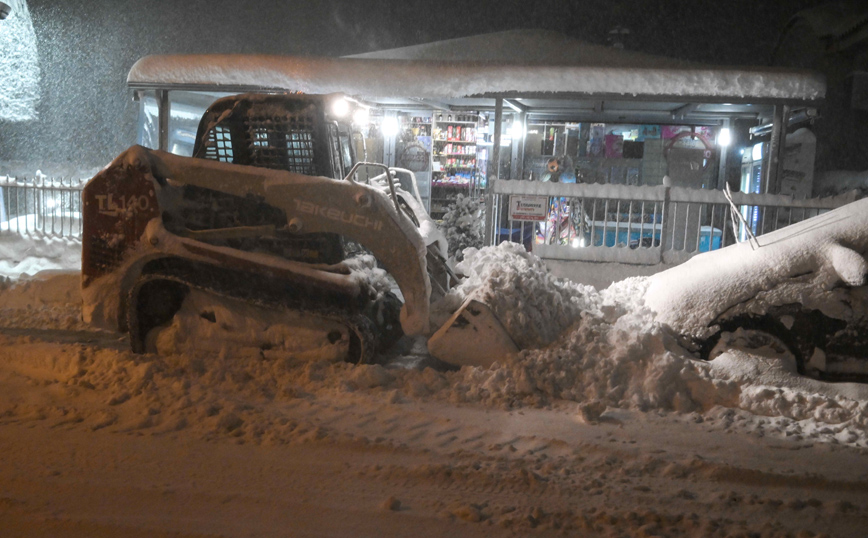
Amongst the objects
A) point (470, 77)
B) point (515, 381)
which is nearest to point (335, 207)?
point (515, 381)

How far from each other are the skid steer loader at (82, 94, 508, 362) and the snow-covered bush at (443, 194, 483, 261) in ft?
22.4

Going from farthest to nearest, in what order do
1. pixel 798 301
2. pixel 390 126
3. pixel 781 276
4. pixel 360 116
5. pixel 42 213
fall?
pixel 390 126 < pixel 42 213 < pixel 360 116 < pixel 781 276 < pixel 798 301

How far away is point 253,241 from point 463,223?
8344 millimetres

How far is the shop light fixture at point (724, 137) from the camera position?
42.2 feet

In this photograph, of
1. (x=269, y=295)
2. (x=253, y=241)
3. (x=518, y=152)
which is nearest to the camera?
(x=269, y=295)

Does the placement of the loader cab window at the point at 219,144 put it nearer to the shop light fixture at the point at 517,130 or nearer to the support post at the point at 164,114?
the support post at the point at 164,114

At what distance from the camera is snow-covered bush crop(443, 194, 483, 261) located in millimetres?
12531

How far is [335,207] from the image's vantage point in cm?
505

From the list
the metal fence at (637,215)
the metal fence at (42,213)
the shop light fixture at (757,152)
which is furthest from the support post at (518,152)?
the metal fence at (42,213)

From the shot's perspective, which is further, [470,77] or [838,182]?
[838,182]

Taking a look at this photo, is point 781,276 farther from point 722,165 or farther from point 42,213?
point 42,213

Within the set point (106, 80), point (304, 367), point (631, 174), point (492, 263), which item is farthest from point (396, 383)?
point (106, 80)

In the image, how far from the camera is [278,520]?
115 inches

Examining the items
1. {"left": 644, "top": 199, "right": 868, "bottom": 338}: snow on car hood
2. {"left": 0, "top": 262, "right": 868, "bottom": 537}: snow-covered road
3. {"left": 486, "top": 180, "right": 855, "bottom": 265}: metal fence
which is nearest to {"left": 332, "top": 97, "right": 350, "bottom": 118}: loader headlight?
{"left": 0, "top": 262, "right": 868, "bottom": 537}: snow-covered road
